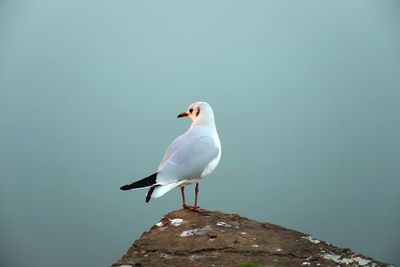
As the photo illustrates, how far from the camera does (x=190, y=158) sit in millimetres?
6109

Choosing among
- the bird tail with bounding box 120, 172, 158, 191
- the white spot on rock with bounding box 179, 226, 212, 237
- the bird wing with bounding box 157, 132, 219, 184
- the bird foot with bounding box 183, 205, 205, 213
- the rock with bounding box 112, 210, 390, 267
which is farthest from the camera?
the bird foot with bounding box 183, 205, 205, 213

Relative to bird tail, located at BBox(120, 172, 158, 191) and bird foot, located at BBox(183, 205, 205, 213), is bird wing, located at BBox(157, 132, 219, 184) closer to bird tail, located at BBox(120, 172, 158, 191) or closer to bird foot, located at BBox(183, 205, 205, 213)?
bird tail, located at BBox(120, 172, 158, 191)

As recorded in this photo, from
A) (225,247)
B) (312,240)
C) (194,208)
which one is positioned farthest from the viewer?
(194,208)

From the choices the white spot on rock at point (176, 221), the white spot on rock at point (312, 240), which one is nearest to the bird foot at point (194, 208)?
the white spot on rock at point (176, 221)

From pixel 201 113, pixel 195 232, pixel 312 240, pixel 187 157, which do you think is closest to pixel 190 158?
pixel 187 157

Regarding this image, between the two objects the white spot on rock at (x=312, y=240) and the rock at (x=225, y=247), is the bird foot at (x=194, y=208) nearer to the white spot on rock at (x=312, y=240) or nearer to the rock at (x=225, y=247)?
the rock at (x=225, y=247)

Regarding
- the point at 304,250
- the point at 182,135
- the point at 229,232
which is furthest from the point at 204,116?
the point at 304,250

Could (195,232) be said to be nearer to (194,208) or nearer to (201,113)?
(194,208)

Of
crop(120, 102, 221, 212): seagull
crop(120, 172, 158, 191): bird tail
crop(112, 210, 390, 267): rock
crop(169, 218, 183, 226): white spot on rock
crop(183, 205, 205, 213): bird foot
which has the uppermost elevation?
crop(120, 102, 221, 212): seagull

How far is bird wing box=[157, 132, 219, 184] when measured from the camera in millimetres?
5969

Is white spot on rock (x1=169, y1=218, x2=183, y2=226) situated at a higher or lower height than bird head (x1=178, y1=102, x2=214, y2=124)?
lower

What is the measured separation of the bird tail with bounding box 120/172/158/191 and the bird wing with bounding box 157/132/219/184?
2.1 inches

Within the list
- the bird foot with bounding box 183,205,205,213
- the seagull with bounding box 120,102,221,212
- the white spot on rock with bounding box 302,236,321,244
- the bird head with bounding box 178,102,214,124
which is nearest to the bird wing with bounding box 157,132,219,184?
the seagull with bounding box 120,102,221,212

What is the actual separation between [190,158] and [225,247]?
108 centimetres
